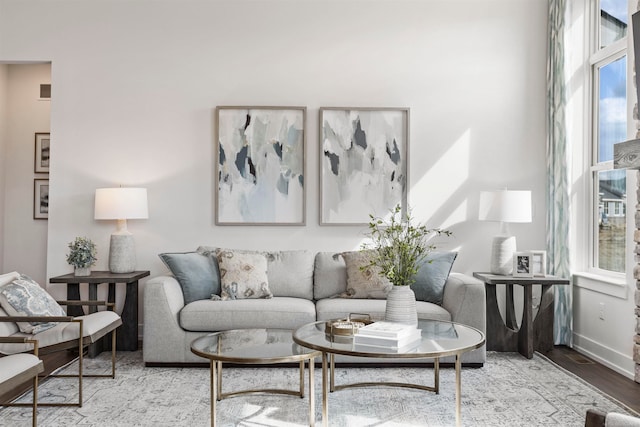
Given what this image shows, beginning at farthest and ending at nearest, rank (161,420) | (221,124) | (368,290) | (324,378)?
(221,124)
(368,290)
(161,420)
(324,378)

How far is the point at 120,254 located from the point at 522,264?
325cm

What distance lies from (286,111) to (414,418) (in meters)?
2.93

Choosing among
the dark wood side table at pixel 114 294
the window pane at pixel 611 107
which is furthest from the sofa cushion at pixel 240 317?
the window pane at pixel 611 107

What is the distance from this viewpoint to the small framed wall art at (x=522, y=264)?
474cm

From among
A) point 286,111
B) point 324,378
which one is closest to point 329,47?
point 286,111

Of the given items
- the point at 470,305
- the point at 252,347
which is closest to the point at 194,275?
the point at 252,347

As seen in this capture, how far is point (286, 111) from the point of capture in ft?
17.0

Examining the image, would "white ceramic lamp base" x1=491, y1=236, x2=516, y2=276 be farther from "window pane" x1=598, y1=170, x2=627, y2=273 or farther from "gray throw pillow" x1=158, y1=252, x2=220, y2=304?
"gray throw pillow" x1=158, y1=252, x2=220, y2=304

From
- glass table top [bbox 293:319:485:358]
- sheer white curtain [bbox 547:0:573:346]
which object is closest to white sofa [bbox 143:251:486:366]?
glass table top [bbox 293:319:485:358]

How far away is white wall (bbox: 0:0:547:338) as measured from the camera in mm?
5180

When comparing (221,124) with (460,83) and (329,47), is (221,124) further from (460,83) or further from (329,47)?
(460,83)

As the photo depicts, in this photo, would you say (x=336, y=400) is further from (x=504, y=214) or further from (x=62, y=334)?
(x=504, y=214)

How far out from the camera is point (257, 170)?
5.18 meters

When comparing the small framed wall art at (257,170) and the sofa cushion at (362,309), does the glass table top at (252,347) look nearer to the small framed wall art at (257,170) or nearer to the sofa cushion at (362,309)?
the sofa cushion at (362,309)
